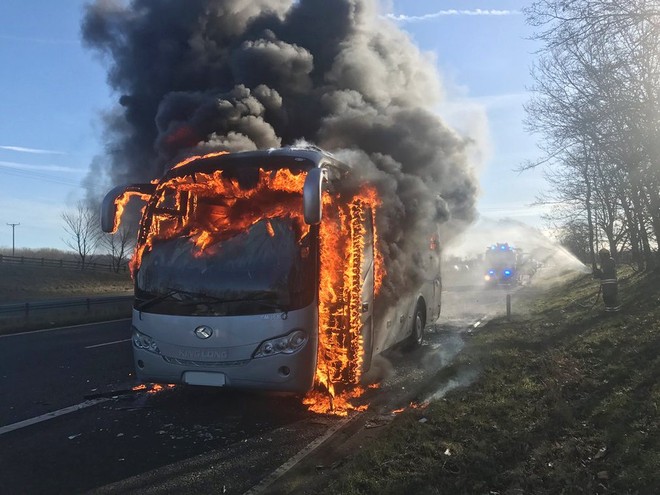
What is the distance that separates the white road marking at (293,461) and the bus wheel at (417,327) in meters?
3.99

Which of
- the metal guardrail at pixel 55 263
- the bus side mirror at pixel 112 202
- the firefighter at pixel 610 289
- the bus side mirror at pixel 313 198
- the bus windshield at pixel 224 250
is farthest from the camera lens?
the metal guardrail at pixel 55 263

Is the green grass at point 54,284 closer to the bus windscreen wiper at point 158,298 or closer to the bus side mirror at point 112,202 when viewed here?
the bus side mirror at point 112,202

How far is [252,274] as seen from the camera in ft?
17.6

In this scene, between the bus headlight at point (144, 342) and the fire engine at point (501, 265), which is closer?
the bus headlight at point (144, 342)

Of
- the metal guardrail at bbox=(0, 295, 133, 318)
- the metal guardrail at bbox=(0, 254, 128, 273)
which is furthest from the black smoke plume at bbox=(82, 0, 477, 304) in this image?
the metal guardrail at bbox=(0, 254, 128, 273)

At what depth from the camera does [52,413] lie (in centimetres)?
593

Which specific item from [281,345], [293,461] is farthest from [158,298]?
[293,461]

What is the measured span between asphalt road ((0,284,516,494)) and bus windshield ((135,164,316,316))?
1.23 meters

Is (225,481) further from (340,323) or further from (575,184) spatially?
(575,184)

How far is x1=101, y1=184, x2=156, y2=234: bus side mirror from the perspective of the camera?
237 inches

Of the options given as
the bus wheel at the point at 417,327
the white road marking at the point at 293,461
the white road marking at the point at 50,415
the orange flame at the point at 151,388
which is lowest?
the white road marking at the point at 293,461

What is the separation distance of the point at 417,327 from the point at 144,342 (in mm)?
5424

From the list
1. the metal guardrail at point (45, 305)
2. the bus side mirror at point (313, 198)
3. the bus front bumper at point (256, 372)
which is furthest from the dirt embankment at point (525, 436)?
the metal guardrail at point (45, 305)

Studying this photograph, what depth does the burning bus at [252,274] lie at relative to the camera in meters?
5.23
